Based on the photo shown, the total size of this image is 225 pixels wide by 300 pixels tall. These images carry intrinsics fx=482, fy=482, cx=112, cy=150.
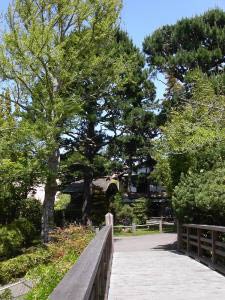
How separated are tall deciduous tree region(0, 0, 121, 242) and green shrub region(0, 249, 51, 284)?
17.6 ft

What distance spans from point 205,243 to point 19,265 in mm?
7455

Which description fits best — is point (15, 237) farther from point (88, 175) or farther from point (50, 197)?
point (88, 175)

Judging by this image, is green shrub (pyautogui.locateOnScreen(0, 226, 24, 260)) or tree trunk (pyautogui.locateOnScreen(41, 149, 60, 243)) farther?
tree trunk (pyautogui.locateOnScreen(41, 149, 60, 243))

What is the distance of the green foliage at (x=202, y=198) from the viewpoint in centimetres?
1355

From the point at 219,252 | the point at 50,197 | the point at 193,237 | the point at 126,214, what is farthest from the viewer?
the point at 126,214

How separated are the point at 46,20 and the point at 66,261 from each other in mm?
17403

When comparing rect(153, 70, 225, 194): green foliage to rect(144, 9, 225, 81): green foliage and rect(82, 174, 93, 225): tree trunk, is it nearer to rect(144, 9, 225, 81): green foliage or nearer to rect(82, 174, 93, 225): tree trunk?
rect(82, 174, 93, 225): tree trunk

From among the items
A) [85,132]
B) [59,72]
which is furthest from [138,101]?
[59,72]

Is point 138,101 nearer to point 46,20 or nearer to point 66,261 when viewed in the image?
point 46,20

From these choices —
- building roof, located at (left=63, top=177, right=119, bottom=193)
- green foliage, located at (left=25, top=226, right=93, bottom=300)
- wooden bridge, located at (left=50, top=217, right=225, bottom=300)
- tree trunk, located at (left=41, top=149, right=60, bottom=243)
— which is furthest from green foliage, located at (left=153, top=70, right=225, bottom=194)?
building roof, located at (left=63, top=177, right=119, bottom=193)

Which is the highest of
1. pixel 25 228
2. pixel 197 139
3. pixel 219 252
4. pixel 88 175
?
pixel 88 175

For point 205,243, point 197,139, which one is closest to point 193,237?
point 205,243

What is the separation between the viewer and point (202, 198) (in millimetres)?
13742

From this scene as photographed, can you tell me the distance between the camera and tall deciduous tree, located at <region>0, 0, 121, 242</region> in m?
22.5
